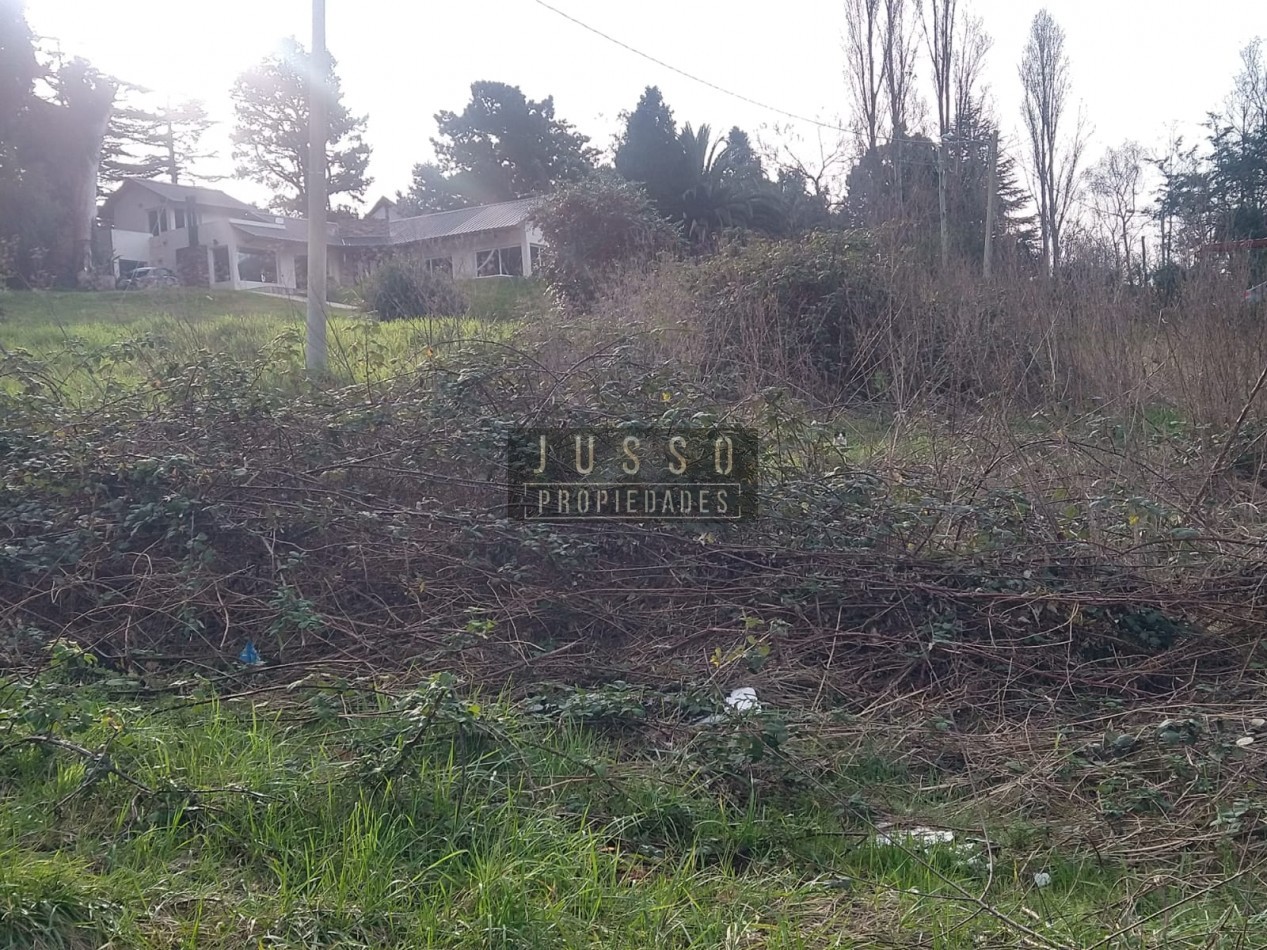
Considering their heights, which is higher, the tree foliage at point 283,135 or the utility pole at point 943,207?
the tree foliage at point 283,135

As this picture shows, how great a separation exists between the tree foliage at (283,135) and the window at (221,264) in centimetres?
512

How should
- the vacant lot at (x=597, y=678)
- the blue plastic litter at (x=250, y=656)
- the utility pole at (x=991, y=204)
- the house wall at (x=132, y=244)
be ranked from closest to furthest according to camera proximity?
the vacant lot at (x=597, y=678) → the blue plastic litter at (x=250, y=656) → the utility pole at (x=991, y=204) → the house wall at (x=132, y=244)

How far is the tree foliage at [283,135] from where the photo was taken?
117 feet

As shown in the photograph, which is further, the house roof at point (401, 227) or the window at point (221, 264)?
the window at point (221, 264)

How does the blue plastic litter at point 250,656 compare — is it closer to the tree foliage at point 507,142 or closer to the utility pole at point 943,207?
the utility pole at point 943,207

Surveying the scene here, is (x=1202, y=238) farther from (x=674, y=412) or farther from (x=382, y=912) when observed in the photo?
(x=382, y=912)

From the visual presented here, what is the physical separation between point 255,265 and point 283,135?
25.3ft

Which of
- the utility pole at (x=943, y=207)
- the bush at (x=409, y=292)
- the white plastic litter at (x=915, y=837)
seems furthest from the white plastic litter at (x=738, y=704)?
the bush at (x=409, y=292)

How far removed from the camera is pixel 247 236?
30875 millimetres

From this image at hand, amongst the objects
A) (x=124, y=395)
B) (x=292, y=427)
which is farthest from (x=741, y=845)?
(x=124, y=395)

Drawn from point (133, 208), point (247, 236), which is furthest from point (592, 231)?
point (133, 208)

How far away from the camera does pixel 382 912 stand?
2.40m

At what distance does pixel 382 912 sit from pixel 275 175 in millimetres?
39892

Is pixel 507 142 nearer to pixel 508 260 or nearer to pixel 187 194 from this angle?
pixel 508 260
